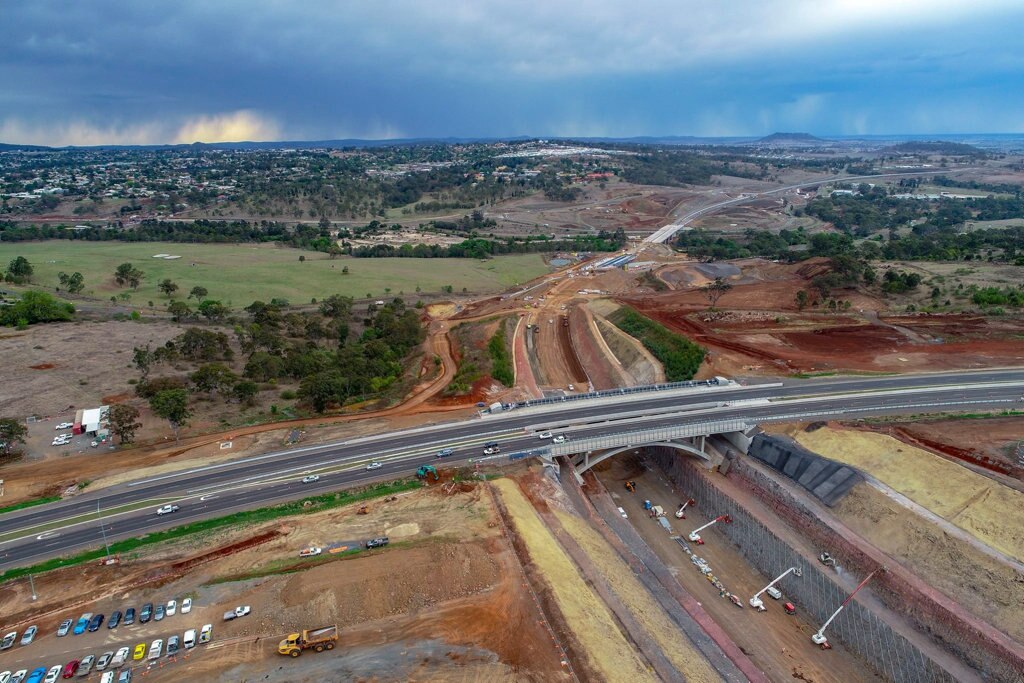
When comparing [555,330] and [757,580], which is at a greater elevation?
[555,330]

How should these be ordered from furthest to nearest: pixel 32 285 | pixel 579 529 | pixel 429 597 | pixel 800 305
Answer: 1. pixel 32 285
2. pixel 800 305
3. pixel 579 529
4. pixel 429 597

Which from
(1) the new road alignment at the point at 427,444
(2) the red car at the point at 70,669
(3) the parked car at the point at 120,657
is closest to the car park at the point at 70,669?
(2) the red car at the point at 70,669

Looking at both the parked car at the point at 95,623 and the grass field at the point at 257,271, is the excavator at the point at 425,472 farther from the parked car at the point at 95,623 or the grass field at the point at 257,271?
the grass field at the point at 257,271

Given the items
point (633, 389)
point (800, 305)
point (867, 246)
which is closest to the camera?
point (633, 389)

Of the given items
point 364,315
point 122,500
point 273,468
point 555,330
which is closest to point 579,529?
point 273,468

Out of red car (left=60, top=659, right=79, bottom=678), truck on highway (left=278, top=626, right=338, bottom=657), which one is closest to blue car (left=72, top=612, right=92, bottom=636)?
→ red car (left=60, top=659, right=79, bottom=678)

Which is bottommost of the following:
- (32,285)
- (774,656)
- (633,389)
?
(774,656)

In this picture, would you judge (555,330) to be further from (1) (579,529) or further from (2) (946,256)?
(2) (946,256)

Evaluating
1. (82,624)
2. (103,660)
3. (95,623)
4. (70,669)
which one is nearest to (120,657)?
(103,660)
